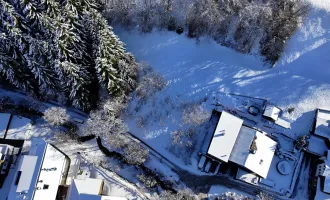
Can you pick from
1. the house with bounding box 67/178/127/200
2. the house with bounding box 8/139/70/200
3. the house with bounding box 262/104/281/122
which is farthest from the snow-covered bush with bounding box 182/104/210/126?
the house with bounding box 8/139/70/200

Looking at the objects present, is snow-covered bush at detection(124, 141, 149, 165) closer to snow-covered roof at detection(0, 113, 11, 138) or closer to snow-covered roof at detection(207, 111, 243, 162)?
snow-covered roof at detection(207, 111, 243, 162)

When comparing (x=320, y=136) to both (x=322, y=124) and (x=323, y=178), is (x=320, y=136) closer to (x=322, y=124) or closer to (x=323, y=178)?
(x=322, y=124)

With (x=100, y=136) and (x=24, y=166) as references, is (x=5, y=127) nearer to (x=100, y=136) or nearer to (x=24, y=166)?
(x=24, y=166)

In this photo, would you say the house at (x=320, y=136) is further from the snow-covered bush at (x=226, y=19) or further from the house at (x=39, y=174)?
the house at (x=39, y=174)

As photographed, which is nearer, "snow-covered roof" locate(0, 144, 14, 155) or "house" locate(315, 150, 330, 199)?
A: "house" locate(315, 150, 330, 199)

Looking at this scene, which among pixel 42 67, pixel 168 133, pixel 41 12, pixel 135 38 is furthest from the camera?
pixel 135 38

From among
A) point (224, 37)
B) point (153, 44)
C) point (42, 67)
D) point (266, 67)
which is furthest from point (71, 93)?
point (266, 67)
